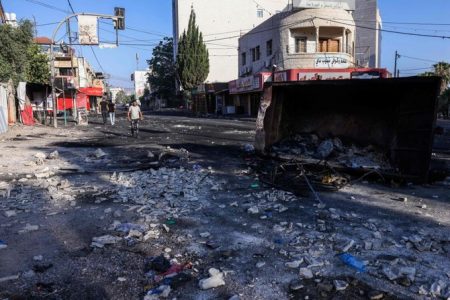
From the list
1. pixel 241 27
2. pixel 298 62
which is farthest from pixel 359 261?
pixel 241 27

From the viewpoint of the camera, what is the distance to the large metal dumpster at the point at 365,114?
7832 mm

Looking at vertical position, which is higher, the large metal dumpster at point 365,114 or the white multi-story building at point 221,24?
the white multi-story building at point 221,24

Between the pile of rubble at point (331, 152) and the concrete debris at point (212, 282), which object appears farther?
the pile of rubble at point (331, 152)

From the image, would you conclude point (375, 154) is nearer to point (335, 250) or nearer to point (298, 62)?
point (335, 250)

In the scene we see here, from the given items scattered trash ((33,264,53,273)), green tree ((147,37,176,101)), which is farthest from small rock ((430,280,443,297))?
green tree ((147,37,176,101))

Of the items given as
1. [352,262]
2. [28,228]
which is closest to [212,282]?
[352,262]

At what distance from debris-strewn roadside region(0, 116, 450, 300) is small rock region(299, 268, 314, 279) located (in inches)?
0.4

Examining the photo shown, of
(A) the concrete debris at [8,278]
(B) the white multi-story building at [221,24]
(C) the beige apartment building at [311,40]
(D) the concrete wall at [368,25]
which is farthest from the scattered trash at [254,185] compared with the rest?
(B) the white multi-story building at [221,24]

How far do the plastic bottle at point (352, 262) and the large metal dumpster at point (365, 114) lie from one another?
4.06 m

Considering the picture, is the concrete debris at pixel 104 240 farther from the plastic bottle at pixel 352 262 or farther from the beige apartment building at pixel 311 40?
the beige apartment building at pixel 311 40

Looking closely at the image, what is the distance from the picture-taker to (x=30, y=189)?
7.61 meters

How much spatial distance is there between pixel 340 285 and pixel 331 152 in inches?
230

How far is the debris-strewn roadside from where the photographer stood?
3830 millimetres

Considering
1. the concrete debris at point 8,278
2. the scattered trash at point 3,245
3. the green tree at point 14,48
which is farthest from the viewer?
the green tree at point 14,48
